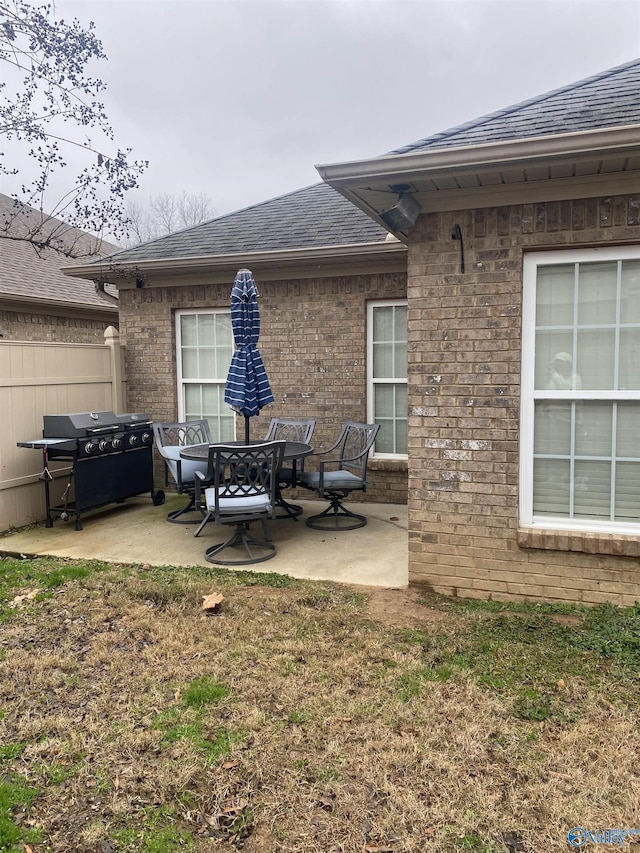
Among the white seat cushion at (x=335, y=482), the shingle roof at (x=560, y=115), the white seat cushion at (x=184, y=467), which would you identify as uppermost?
the shingle roof at (x=560, y=115)

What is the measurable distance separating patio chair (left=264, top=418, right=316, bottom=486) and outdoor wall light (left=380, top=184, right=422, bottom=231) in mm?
3209

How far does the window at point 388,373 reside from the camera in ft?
24.6

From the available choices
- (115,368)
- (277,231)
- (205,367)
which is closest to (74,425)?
(115,368)

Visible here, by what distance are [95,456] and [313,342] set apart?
2.93 m

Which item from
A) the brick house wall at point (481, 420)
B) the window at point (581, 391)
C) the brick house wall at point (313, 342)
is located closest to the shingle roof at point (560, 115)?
the brick house wall at point (481, 420)

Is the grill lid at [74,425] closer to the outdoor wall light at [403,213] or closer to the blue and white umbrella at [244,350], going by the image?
the blue and white umbrella at [244,350]

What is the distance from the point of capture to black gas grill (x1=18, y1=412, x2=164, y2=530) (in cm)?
654

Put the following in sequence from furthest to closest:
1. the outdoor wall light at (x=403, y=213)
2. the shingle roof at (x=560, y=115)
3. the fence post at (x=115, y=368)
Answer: the fence post at (x=115, y=368) < the outdoor wall light at (x=403, y=213) < the shingle roof at (x=560, y=115)

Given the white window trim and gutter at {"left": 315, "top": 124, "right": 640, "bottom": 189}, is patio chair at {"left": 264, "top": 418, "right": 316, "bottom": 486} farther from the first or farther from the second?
gutter at {"left": 315, "top": 124, "right": 640, "bottom": 189}

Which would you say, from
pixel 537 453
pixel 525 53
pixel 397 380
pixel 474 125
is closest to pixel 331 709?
pixel 537 453

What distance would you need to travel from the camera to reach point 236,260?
754 cm

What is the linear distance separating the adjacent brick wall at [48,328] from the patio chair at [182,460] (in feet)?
10.2

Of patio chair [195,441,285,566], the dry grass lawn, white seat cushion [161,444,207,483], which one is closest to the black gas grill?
white seat cushion [161,444,207,483]

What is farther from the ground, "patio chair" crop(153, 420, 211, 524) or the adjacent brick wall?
the adjacent brick wall
